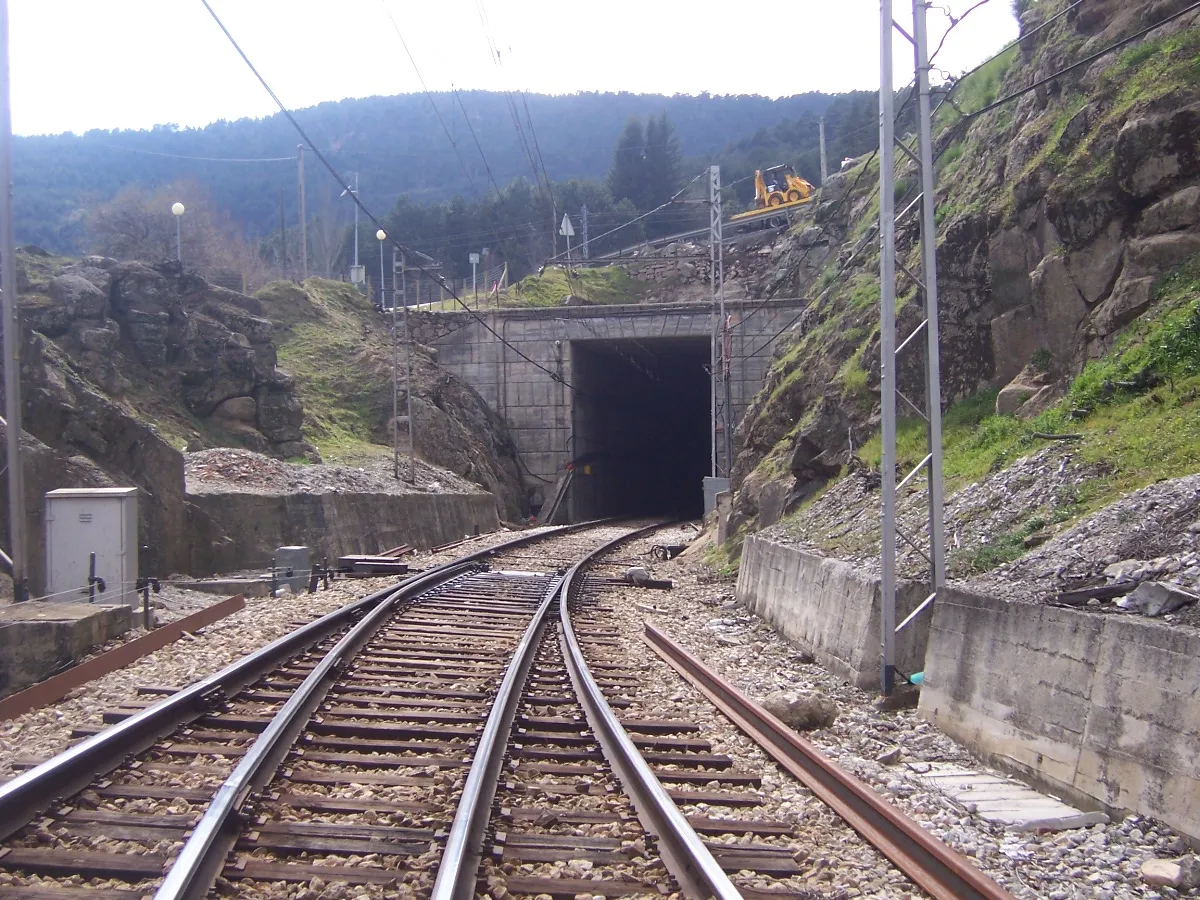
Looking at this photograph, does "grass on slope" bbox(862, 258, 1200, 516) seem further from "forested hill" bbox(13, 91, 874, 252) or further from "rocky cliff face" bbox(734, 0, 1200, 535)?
"forested hill" bbox(13, 91, 874, 252)

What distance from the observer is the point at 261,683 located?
9016 millimetres

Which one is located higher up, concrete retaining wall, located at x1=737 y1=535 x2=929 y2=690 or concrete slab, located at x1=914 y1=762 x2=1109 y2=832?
concrete retaining wall, located at x1=737 y1=535 x2=929 y2=690

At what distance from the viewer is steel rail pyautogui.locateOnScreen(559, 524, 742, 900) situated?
193 inches

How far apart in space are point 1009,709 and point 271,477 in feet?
65.7

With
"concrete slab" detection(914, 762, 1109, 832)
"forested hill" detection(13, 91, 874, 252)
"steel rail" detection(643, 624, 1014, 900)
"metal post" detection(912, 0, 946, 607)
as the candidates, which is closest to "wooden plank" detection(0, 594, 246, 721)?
"steel rail" detection(643, 624, 1014, 900)

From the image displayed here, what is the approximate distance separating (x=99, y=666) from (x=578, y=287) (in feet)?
184

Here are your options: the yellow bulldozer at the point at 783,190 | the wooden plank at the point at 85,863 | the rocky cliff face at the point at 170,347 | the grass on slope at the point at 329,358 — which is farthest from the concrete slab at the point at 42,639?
the yellow bulldozer at the point at 783,190

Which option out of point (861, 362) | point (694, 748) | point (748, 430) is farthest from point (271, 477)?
point (694, 748)

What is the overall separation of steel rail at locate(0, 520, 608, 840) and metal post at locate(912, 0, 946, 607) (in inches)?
235

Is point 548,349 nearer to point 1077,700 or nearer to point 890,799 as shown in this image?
point 890,799

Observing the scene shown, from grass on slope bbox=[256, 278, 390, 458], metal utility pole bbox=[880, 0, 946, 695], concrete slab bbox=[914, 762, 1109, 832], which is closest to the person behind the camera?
concrete slab bbox=[914, 762, 1109, 832]

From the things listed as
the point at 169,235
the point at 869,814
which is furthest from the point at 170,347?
the point at 169,235

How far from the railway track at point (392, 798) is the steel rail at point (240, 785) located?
1 cm

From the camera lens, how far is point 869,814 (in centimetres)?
593
